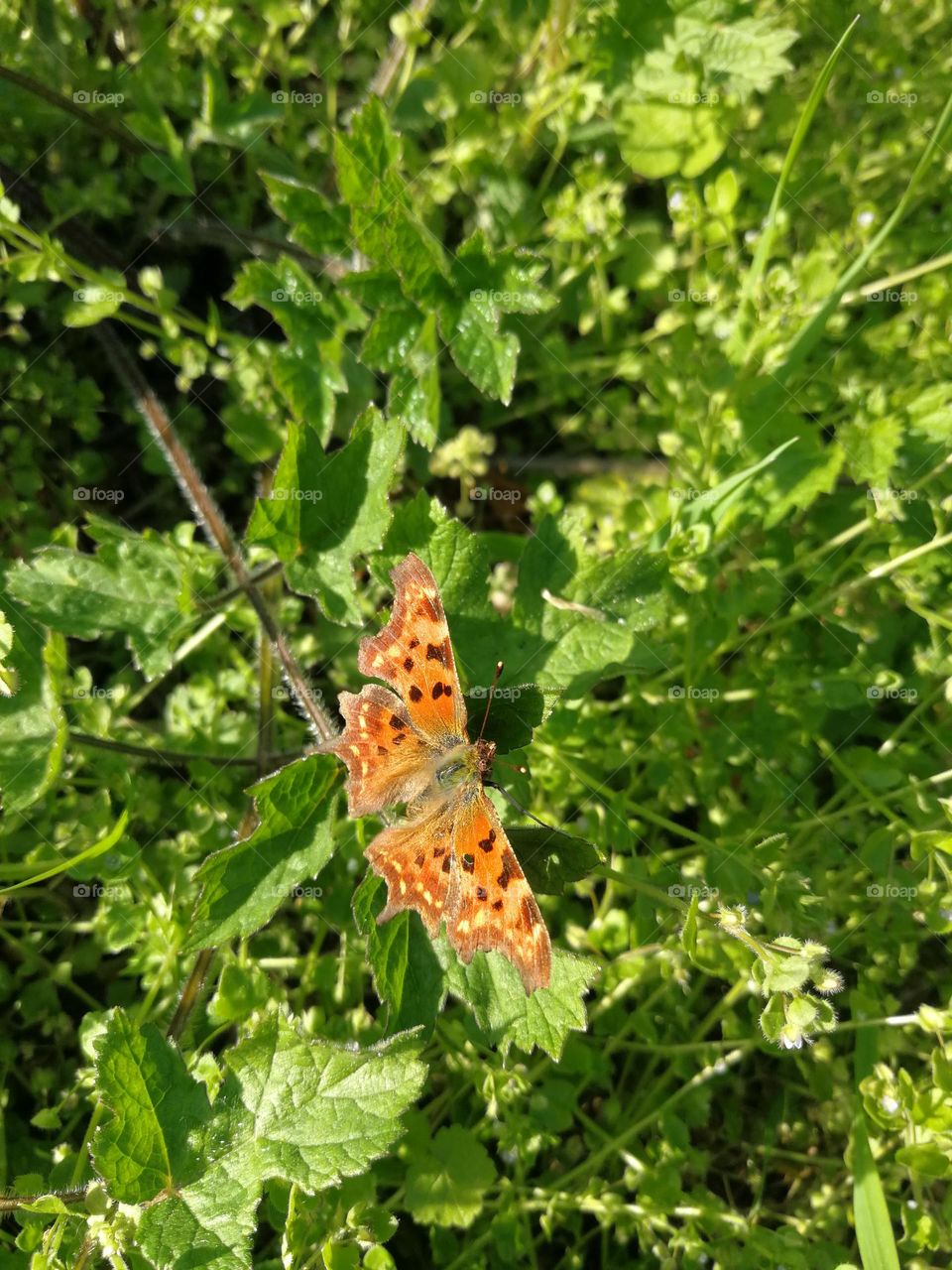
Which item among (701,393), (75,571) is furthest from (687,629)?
(75,571)

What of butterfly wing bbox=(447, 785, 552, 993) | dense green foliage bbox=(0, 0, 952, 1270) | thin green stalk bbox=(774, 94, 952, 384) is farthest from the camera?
thin green stalk bbox=(774, 94, 952, 384)

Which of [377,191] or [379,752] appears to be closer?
[379,752]

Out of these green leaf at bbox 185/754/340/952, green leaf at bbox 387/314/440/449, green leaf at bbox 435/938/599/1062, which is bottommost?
green leaf at bbox 435/938/599/1062

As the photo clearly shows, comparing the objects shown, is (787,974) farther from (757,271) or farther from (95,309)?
(95,309)

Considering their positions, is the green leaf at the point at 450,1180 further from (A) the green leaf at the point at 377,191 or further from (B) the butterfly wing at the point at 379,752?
(A) the green leaf at the point at 377,191

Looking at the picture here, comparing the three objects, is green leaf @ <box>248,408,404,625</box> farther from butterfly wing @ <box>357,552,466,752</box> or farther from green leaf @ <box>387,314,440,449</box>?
butterfly wing @ <box>357,552,466,752</box>

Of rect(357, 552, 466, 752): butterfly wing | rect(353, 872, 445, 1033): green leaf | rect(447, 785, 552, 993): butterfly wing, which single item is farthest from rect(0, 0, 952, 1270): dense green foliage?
rect(447, 785, 552, 993): butterfly wing

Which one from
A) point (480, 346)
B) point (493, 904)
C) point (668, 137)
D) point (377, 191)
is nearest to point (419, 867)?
point (493, 904)
